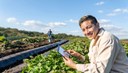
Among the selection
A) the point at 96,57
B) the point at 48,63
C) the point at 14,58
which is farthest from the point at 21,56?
the point at 96,57

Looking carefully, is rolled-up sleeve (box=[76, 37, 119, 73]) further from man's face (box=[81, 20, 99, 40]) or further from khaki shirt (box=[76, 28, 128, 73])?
man's face (box=[81, 20, 99, 40])

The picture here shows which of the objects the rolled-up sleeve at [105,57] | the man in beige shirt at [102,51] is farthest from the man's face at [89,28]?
the rolled-up sleeve at [105,57]

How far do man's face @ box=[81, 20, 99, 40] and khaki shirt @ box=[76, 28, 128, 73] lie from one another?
80 millimetres

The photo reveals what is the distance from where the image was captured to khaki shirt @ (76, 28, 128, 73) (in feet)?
12.4

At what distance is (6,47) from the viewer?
2231 centimetres

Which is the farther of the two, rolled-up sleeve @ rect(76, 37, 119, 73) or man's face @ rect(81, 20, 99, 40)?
man's face @ rect(81, 20, 99, 40)

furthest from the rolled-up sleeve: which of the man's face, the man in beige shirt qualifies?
the man's face

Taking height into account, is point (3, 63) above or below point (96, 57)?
below

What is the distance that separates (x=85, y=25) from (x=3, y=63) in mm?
8908

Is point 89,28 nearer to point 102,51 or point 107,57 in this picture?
point 102,51

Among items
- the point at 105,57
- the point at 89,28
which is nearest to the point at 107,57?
the point at 105,57

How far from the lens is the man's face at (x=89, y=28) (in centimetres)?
389

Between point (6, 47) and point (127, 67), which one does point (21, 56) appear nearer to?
point (6, 47)

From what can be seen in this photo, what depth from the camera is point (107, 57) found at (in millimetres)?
3785
